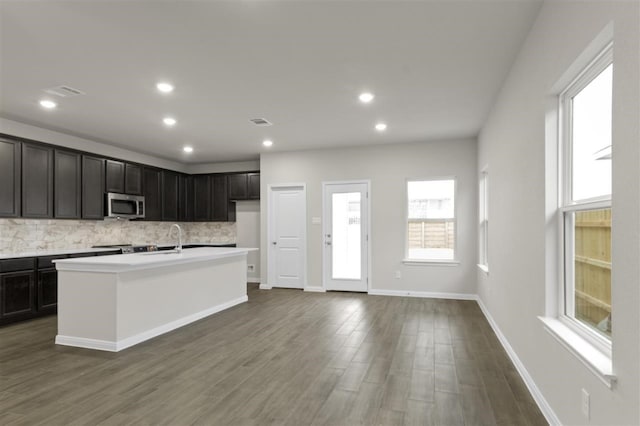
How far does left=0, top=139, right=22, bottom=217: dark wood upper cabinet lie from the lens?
186 inches

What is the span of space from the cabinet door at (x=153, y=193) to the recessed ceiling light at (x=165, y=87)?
142 inches

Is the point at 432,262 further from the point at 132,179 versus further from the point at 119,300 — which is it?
the point at 132,179

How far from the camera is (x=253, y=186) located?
7812 millimetres

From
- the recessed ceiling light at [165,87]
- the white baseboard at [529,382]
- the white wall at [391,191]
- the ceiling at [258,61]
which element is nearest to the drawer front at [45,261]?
the ceiling at [258,61]

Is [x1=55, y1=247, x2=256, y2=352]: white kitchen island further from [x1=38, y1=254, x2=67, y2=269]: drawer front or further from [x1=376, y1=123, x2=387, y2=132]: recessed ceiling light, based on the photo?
[x1=376, y1=123, x2=387, y2=132]: recessed ceiling light

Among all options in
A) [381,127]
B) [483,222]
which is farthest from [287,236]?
[483,222]

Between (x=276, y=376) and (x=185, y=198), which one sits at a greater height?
(x=185, y=198)

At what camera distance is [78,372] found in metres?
3.16

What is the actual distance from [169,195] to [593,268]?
291 inches

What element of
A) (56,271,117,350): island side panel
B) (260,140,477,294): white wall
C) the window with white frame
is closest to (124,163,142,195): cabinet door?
(260,140,477,294): white wall

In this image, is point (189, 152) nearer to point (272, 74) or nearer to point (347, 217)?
point (347, 217)

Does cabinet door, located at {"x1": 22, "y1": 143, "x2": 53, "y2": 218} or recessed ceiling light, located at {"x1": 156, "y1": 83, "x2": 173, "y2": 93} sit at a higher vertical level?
recessed ceiling light, located at {"x1": 156, "y1": 83, "x2": 173, "y2": 93}

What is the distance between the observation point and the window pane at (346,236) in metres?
6.75

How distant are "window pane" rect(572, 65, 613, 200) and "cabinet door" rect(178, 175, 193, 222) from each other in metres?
7.43
